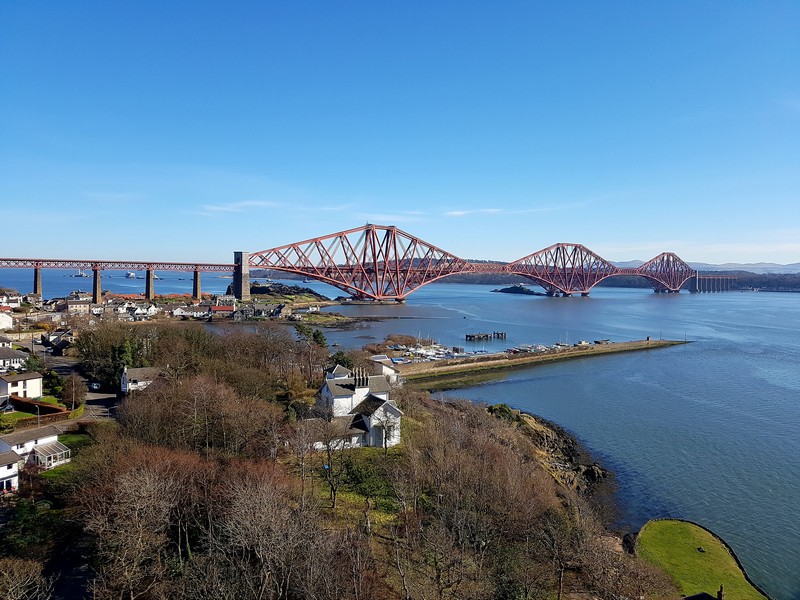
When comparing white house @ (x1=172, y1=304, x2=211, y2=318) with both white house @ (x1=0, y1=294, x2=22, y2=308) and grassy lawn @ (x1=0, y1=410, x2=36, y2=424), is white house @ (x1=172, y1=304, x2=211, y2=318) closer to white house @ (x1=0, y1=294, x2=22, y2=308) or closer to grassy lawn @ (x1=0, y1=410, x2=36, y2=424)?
white house @ (x1=0, y1=294, x2=22, y2=308)

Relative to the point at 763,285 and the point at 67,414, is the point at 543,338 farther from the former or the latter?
the point at 763,285

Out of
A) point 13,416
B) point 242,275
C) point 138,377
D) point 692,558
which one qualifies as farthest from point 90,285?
point 692,558

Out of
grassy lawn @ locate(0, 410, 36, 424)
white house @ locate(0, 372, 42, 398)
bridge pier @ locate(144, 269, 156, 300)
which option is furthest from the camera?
bridge pier @ locate(144, 269, 156, 300)

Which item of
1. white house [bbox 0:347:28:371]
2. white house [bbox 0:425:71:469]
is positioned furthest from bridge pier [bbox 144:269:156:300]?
white house [bbox 0:425:71:469]

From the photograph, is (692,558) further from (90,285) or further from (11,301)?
(90,285)

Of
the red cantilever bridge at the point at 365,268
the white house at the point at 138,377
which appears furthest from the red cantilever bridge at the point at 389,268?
the white house at the point at 138,377

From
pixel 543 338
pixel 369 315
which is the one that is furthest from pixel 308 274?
pixel 543 338
